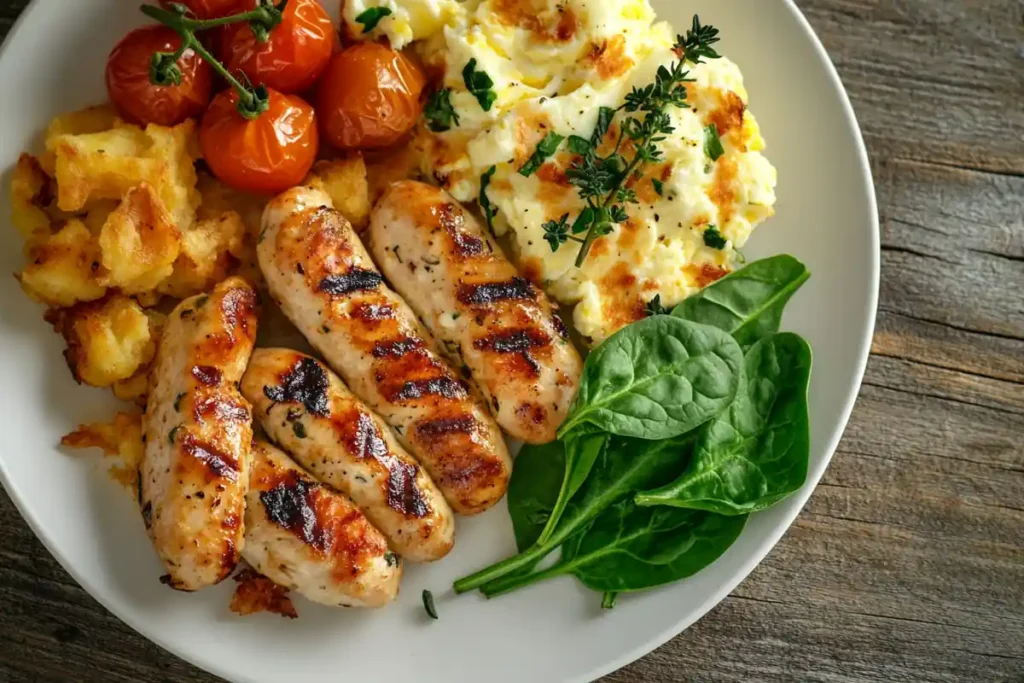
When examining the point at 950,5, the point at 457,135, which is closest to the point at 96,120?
the point at 457,135

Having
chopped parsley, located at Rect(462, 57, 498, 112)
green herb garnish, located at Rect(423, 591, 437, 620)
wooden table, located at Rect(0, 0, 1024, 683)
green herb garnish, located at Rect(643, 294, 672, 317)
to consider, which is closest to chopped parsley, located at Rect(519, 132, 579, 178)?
chopped parsley, located at Rect(462, 57, 498, 112)

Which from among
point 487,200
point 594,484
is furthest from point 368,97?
point 594,484

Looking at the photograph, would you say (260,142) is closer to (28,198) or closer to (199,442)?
(28,198)

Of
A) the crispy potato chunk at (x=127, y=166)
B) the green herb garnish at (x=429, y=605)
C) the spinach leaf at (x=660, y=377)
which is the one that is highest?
the crispy potato chunk at (x=127, y=166)

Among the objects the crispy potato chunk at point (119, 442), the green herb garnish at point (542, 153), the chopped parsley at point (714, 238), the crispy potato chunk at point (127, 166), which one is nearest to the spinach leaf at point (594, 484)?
the chopped parsley at point (714, 238)

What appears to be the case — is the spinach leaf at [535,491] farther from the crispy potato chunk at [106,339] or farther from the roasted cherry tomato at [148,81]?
the roasted cherry tomato at [148,81]

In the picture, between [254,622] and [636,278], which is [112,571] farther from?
[636,278]
